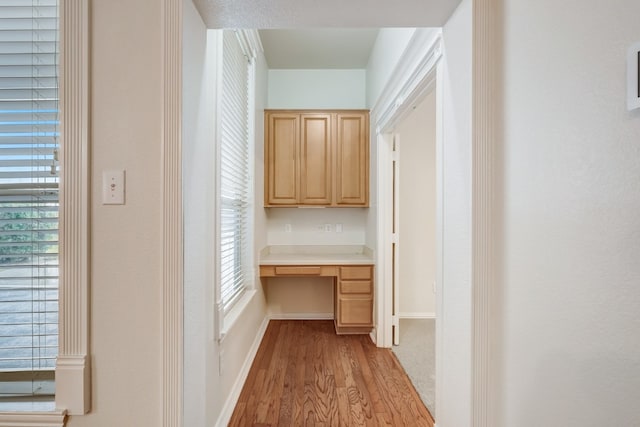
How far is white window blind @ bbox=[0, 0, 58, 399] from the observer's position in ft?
4.38

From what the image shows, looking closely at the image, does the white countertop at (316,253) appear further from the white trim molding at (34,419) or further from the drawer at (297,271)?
the white trim molding at (34,419)

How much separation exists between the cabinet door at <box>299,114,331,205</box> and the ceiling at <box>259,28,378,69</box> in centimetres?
66

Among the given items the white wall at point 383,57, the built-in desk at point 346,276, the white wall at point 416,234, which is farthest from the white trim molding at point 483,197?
the white wall at point 416,234

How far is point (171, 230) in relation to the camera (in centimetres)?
125

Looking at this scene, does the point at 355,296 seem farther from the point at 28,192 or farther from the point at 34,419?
the point at 28,192

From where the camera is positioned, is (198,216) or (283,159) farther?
(283,159)

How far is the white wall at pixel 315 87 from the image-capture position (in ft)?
13.4

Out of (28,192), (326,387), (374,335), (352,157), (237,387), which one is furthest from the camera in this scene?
(352,157)

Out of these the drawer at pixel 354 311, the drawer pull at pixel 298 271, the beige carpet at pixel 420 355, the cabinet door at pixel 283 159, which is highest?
the cabinet door at pixel 283 159

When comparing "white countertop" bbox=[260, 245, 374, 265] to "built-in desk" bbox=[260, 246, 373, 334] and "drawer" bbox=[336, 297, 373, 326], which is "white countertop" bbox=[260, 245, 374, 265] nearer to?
"built-in desk" bbox=[260, 246, 373, 334]

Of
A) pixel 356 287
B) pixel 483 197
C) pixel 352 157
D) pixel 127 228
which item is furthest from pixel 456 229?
pixel 352 157

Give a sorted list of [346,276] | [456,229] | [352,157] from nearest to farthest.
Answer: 1. [456,229]
2. [346,276]
3. [352,157]

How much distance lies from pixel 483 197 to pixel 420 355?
7.36ft

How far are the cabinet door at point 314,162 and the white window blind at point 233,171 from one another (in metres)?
0.84
